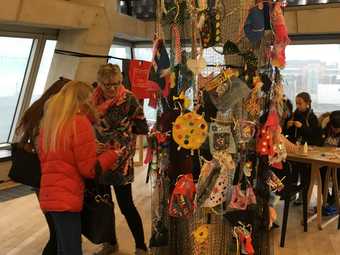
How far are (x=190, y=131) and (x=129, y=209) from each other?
3.21 ft

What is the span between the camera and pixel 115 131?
2.96 meters

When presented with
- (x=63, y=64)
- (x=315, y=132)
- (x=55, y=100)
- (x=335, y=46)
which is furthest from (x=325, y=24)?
(x=55, y=100)

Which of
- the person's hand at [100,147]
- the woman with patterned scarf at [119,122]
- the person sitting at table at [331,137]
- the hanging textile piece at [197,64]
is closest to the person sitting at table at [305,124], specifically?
the person sitting at table at [331,137]

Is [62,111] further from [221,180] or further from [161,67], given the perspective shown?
[221,180]

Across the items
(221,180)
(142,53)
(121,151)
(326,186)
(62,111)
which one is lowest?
(326,186)

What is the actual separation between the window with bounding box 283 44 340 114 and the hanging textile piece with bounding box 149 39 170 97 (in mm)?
4136

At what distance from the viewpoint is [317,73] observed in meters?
6.55

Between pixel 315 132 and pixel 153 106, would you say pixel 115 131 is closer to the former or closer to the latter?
pixel 153 106

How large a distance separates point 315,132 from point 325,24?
1.97m

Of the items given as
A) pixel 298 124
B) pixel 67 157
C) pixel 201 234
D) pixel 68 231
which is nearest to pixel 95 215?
pixel 68 231

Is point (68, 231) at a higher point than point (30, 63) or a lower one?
lower

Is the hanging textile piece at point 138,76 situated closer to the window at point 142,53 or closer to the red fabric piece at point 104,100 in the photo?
the red fabric piece at point 104,100

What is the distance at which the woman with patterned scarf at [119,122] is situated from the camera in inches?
116

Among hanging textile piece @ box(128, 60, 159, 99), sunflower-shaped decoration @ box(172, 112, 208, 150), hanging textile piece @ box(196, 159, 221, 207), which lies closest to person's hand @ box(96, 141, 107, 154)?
sunflower-shaped decoration @ box(172, 112, 208, 150)
